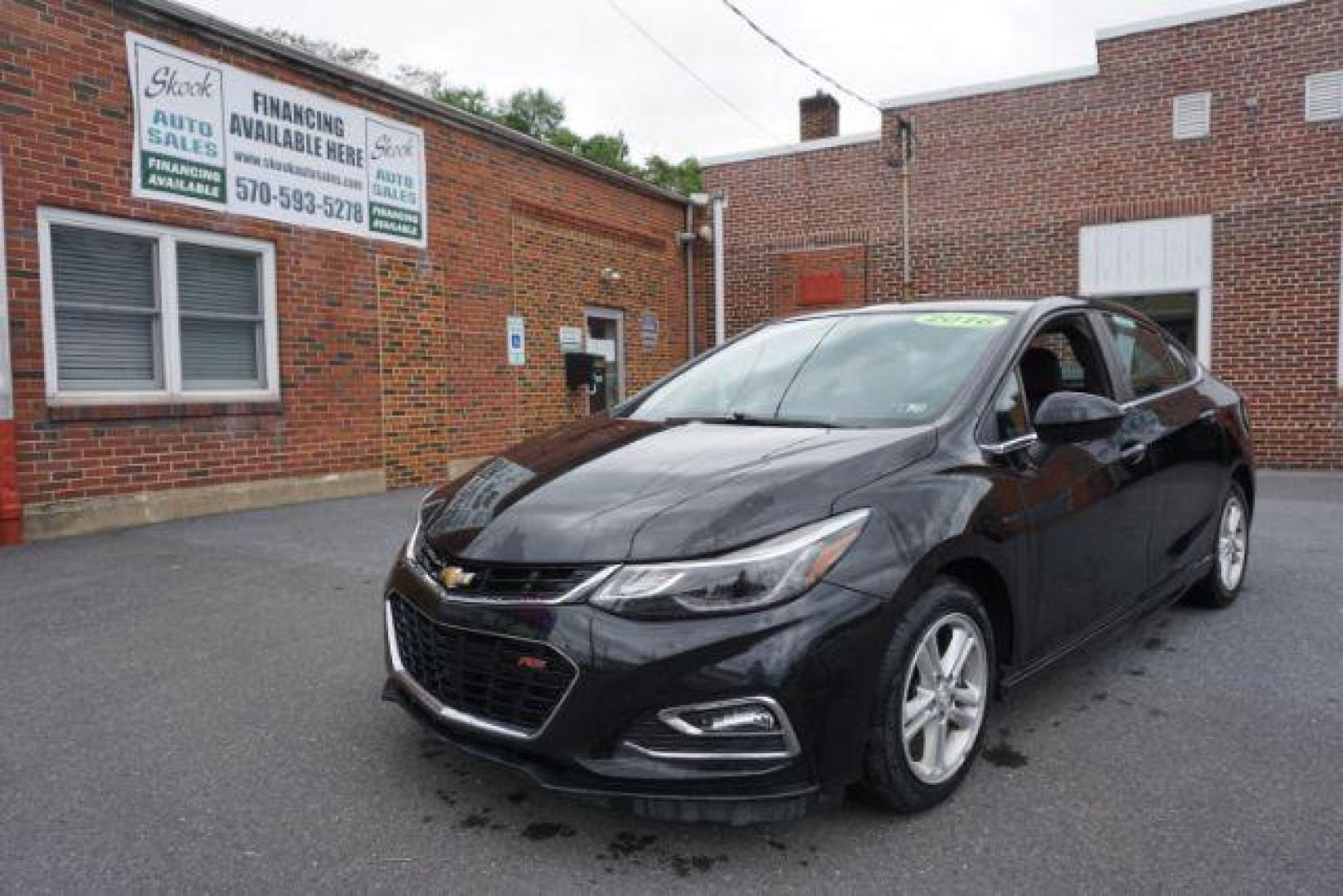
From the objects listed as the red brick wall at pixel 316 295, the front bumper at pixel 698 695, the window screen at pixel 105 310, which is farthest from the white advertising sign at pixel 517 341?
the front bumper at pixel 698 695

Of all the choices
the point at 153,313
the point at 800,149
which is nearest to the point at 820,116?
the point at 800,149

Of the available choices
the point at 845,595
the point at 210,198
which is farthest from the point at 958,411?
the point at 210,198

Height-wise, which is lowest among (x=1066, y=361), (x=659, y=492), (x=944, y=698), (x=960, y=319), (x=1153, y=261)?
(x=944, y=698)

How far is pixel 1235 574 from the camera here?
15.2 ft

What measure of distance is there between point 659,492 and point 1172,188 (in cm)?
1168

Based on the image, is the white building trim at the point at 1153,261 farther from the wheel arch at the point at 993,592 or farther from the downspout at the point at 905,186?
the wheel arch at the point at 993,592

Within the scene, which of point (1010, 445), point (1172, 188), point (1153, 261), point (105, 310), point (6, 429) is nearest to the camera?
point (1010, 445)

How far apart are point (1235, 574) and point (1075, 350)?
1.89m

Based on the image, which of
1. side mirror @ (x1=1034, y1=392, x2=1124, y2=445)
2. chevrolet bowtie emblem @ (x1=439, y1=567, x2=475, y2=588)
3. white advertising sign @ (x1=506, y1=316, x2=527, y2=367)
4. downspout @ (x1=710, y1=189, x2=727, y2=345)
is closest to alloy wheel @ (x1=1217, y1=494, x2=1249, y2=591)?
side mirror @ (x1=1034, y1=392, x2=1124, y2=445)

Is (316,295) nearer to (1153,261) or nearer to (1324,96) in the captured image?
(1153,261)

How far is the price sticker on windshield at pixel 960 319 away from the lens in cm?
329

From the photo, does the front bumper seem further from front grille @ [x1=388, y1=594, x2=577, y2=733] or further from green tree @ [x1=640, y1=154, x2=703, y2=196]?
green tree @ [x1=640, y1=154, x2=703, y2=196]

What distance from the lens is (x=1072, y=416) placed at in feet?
9.52

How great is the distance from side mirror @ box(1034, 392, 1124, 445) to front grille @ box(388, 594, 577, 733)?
175cm
